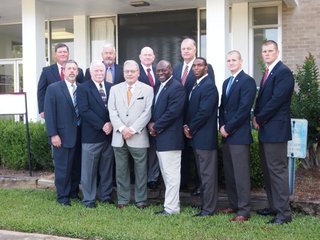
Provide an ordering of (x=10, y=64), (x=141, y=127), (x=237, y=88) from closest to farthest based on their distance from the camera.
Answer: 1. (x=237, y=88)
2. (x=141, y=127)
3. (x=10, y=64)

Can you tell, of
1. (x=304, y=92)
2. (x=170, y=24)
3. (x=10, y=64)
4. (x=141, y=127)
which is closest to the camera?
(x=141, y=127)

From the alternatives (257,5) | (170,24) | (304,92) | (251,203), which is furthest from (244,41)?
(251,203)

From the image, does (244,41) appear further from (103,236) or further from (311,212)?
(103,236)

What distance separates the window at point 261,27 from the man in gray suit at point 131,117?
5.50 m

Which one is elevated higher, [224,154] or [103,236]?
[224,154]

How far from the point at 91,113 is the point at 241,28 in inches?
230

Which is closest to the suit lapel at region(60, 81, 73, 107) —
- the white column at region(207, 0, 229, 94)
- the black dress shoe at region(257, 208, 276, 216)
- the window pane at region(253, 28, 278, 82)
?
the black dress shoe at region(257, 208, 276, 216)

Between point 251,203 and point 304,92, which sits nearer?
point 251,203

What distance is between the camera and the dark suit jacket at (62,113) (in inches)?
256

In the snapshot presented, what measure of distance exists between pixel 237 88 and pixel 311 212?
6.49 ft

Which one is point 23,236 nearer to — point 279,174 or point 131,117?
point 131,117

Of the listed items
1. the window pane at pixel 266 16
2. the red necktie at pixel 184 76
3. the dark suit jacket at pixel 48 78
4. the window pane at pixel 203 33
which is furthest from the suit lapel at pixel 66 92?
the window pane at pixel 266 16

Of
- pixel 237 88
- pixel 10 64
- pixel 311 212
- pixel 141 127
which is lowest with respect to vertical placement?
pixel 311 212

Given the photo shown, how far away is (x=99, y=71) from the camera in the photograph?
6340 mm
